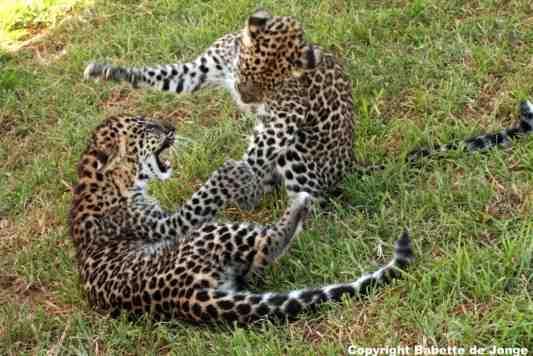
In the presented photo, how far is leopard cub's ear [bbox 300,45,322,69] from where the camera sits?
655cm

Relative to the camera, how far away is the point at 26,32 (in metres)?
10.6

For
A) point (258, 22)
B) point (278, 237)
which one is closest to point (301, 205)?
point (278, 237)

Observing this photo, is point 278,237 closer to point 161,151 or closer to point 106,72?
point 161,151

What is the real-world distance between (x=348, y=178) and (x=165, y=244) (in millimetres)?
1587

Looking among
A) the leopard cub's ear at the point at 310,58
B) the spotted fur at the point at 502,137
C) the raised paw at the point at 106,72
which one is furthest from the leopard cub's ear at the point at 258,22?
the spotted fur at the point at 502,137

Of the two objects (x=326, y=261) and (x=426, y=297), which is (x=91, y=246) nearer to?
(x=326, y=261)

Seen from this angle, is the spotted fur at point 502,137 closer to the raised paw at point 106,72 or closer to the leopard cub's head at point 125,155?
the leopard cub's head at point 125,155

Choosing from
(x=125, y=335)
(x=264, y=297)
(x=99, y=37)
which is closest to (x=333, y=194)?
(x=264, y=297)

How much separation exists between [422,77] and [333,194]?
187 cm

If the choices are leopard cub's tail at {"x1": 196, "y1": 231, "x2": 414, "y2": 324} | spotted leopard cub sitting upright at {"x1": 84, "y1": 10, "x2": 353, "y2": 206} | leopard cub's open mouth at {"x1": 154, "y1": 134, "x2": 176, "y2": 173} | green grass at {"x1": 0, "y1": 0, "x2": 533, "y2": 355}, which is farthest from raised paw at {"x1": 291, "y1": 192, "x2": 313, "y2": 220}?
leopard cub's open mouth at {"x1": 154, "y1": 134, "x2": 176, "y2": 173}

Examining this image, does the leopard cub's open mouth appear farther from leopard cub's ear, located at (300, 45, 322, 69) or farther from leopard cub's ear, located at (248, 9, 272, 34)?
leopard cub's ear, located at (300, 45, 322, 69)

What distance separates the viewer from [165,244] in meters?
6.01

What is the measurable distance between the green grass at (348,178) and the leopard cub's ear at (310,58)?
2.84 ft

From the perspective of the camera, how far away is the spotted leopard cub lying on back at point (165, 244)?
496 centimetres
